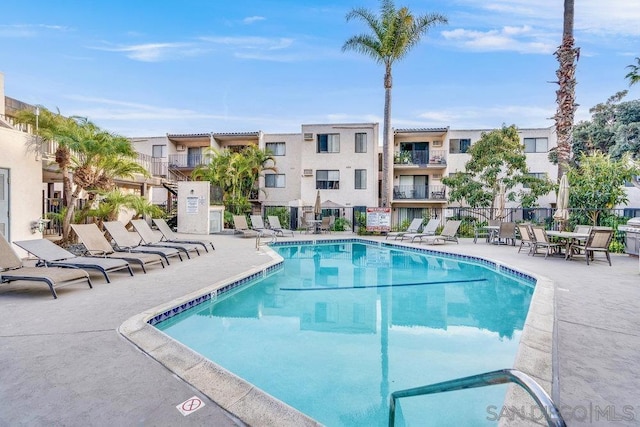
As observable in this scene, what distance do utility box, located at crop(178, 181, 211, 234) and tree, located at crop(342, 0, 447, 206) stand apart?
958cm

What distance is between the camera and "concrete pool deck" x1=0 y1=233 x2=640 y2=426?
254cm

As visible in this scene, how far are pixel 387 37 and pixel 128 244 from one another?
16.2 metres

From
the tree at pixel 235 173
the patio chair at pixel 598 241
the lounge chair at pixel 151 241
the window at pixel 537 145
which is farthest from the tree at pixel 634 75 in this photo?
the window at pixel 537 145

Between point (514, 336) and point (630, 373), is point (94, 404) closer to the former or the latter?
point (630, 373)

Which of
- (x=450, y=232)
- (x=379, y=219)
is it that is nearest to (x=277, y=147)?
(x=379, y=219)

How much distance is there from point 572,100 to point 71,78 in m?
22.7

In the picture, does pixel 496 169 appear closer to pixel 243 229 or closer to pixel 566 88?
pixel 566 88

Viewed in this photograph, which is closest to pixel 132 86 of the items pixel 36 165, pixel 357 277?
pixel 36 165

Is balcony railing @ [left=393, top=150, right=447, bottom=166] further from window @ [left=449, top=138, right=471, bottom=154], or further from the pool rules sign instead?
the pool rules sign

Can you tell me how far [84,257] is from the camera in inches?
291

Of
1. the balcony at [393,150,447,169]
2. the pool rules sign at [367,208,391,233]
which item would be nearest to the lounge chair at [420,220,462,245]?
the pool rules sign at [367,208,391,233]

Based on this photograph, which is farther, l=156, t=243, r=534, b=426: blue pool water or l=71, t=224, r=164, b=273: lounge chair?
l=71, t=224, r=164, b=273: lounge chair

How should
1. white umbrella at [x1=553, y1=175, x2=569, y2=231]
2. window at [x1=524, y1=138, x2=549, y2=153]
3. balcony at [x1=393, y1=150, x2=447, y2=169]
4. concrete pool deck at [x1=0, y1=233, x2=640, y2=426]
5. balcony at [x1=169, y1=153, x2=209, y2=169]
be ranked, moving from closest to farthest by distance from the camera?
concrete pool deck at [x1=0, y1=233, x2=640, y2=426], white umbrella at [x1=553, y1=175, x2=569, y2=231], balcony at [x1=393, y1=150, x2=447, y2=169], window at [x1=524, y1=138, x2=549, y2=153], balcony at [x1=169, y1=153, x2=209, y2=169]

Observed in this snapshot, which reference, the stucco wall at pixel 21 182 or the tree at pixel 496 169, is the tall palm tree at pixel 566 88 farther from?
the stucco wall at pixel 21 182
